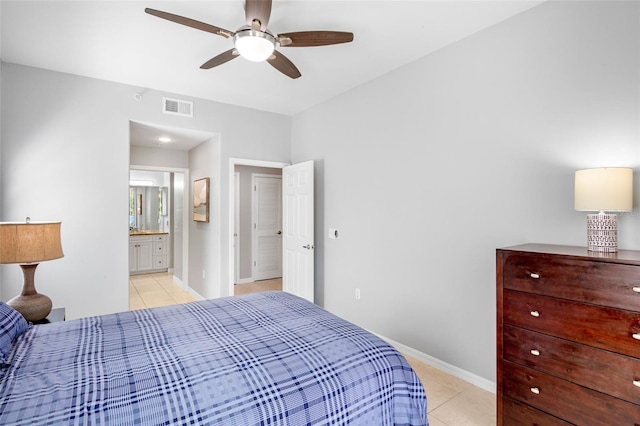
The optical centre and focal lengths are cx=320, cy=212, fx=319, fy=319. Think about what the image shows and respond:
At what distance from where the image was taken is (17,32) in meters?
2.48

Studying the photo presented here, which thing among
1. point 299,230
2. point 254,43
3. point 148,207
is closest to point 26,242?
point 254,43

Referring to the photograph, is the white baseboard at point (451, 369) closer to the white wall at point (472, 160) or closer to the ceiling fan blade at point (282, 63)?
the white wall at point (472, 160)

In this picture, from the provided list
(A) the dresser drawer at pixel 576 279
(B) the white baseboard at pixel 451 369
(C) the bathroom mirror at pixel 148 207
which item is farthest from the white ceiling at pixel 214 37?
(C) the bathroom mirror at pixel 148 207

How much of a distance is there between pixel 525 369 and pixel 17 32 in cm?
422

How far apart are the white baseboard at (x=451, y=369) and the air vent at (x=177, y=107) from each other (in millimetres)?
3455

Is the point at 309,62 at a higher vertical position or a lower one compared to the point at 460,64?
higher

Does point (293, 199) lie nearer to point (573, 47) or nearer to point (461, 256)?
point (461, 256)

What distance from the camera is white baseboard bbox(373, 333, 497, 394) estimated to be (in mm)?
2398

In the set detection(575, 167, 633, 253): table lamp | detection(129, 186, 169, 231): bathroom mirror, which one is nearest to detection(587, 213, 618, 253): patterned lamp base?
detection(575, 167, 633, 253): table lamp

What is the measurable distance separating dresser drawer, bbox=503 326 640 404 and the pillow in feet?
7.91

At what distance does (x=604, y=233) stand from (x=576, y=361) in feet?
2.20

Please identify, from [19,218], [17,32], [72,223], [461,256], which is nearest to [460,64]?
[461,256]

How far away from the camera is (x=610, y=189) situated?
1621 mm

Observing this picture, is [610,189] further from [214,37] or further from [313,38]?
[214,37]
